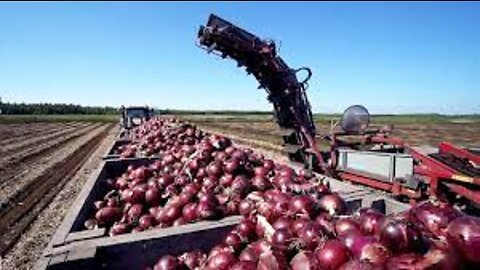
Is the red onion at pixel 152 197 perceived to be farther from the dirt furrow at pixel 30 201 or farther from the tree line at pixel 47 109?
the tree line at pixel 47 109

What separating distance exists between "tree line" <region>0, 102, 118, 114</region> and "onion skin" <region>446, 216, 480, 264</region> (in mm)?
107065

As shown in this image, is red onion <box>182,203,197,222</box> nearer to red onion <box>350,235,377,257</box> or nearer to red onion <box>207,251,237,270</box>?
red onion <box>207,251,237,270</box>

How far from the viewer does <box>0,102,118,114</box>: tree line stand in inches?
4028

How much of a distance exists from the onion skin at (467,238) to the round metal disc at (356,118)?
6444mm

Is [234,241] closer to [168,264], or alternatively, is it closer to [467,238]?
[168,264]

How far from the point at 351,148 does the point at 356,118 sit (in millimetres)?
573

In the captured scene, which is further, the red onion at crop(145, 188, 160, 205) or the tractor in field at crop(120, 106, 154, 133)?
the tractor in field at crop(120, 106, 154, 133)

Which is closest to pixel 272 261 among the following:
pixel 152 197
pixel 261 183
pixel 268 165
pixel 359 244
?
pixel 359 244

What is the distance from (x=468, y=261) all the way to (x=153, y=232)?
1.81 metres

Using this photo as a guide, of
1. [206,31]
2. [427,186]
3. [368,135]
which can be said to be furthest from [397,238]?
[206,31]

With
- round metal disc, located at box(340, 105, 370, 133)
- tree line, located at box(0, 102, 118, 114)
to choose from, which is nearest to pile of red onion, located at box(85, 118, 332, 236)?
round metal disc, located at box(340, 105, 370, 133)

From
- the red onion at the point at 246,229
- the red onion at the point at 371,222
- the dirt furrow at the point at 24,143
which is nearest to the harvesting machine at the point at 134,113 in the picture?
the dirt furrow at the point at 24,143

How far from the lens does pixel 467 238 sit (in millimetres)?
1925

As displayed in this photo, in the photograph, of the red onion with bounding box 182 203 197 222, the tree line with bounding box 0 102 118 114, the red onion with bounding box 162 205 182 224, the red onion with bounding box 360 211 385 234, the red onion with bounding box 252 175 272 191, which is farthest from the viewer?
the tree line with bounding box 0 102 118 114
